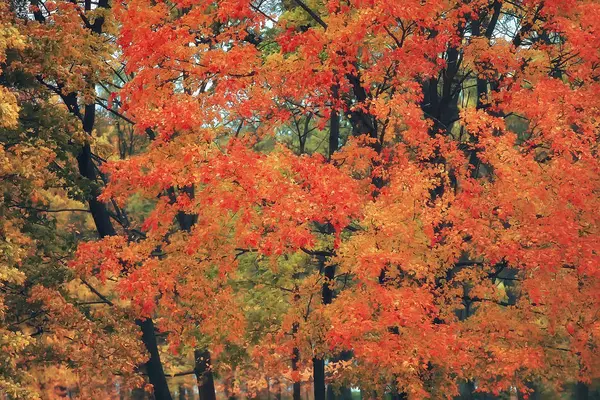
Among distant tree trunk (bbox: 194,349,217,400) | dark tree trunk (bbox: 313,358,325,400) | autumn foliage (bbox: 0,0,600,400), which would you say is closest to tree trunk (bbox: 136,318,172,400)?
autumn foliage (bbox: 0,0,600,400)

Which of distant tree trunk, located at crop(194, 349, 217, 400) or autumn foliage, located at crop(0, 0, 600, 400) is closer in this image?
autumn foliage, located at crop(0, 0, 600, 400)

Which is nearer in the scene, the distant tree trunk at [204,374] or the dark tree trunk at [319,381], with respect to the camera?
the dark tree trunk at [319,381]

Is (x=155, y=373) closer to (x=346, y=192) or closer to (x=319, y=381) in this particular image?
(x=319, y=381)

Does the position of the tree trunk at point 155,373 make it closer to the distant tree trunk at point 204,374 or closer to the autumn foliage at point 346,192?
the autumn foliage at point 346,192


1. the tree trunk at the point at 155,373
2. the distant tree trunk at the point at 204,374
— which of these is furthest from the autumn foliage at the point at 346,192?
the distant tree trunk at the point at 204,374

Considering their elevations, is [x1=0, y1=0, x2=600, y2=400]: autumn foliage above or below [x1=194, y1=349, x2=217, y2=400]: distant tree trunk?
above

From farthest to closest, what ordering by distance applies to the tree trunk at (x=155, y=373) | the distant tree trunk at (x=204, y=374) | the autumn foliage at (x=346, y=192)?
1. the distant tree trunk at (x=204, y=374)
2. the tree trunk at (x=155, y=373)
3. the autumn foliage at (x=346, y=192)

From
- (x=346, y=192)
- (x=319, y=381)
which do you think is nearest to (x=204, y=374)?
(x=319, y=381)

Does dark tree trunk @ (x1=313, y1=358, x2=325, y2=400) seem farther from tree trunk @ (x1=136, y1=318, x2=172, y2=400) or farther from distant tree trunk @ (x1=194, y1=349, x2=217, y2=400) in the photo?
tree trunk @ (x1=136, y1=318, x2=172, y2=400)

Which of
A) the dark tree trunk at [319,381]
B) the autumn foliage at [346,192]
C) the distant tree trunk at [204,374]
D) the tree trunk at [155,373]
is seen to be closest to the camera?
the autumn foliage at [346,192]

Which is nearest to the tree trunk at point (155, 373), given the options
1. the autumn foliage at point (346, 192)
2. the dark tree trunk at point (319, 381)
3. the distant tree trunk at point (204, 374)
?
the autumn foliage at point (346, 192)

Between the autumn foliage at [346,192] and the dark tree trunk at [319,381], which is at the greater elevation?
the autumn foliage at [346,192]

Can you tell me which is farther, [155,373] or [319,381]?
[319,381]

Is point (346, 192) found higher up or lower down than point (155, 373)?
higher up
